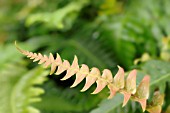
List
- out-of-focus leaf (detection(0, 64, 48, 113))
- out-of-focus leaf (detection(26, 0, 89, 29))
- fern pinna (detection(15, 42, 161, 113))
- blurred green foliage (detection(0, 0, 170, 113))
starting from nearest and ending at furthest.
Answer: fern pinna (detection(15, 42, 161, 113)) < out-of-focus leaf (detection(0, 64, 48, 113)) < blurred green foliage (detection(0, 0, 170, 113)) < out-of-focus leaf (detection(26, 0, 89, 29))

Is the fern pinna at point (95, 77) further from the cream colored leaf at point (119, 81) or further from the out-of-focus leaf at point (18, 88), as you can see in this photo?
the out-of-focus leaf at point (18, 88)

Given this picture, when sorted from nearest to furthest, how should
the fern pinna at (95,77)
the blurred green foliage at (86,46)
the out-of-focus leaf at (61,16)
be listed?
the fern pinna at (95,77) < the blurred green foliage at (86,46) < the out-of-focus leaf at (61,16)

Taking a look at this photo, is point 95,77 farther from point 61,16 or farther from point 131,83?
point 61,16

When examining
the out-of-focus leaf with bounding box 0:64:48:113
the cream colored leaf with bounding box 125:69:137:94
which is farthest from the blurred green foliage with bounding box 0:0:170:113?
the cream colored leaf with bounding box 125:69:137:94

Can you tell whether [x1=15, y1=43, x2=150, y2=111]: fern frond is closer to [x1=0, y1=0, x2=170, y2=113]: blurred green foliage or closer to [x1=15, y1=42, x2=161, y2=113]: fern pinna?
[x1=15, y1=42, x2=161, y2=113]: fern pinna

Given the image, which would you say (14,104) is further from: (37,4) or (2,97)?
(37,4)

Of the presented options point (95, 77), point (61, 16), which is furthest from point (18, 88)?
point (95, 77)

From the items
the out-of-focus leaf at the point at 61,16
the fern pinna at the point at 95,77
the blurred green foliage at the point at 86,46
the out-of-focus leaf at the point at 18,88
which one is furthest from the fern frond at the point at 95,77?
the out-of-focus leaf at the point at 61,16

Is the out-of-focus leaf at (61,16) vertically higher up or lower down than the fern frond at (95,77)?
higher up

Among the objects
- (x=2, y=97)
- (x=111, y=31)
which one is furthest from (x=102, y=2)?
(x=2, y=97)
